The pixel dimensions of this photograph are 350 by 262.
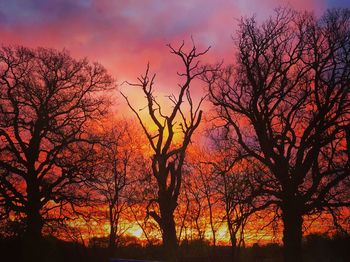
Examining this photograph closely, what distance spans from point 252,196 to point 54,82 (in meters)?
14.4

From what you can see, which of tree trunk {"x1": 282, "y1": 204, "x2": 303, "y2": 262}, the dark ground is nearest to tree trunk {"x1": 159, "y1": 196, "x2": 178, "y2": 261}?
the dark ground

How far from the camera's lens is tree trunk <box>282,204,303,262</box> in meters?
25.2

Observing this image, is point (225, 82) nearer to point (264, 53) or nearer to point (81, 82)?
point (264, 53)

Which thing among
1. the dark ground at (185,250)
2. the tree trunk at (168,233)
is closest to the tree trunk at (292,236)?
the dark ground at (185,250)

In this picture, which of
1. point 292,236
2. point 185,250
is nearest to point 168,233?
point 292,236

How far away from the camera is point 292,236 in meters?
25.3

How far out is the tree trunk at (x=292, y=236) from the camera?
2516 centimetres

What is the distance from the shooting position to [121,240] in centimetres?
5594

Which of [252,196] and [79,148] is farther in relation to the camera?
[79,148]

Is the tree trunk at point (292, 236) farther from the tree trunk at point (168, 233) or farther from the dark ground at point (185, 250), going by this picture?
the tree trunk at point (168, 233)

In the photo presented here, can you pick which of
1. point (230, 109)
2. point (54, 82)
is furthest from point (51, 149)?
point (230, 109)

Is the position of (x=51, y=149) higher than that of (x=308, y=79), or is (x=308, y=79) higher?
(x=308, y=79)

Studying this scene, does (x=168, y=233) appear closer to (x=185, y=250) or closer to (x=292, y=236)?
(x=292, y=236)

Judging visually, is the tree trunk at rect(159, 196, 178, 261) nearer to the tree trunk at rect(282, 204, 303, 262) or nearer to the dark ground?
the dark ground
